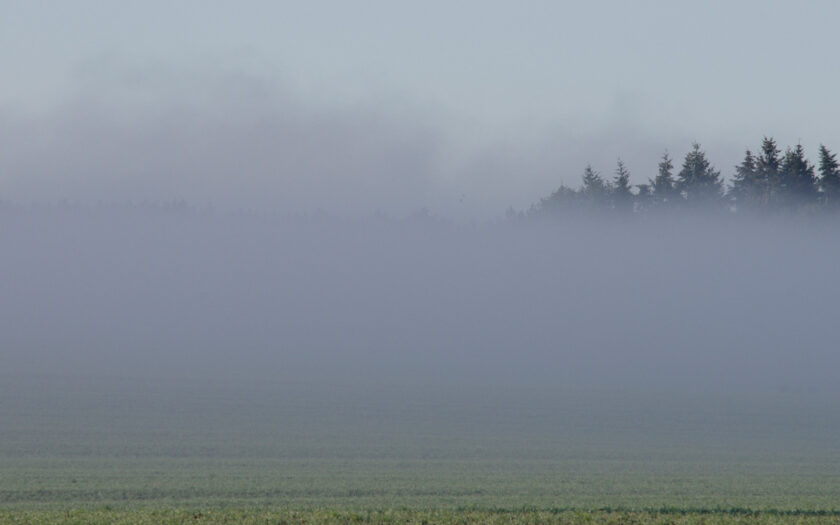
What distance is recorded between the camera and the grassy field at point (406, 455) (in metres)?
17.7

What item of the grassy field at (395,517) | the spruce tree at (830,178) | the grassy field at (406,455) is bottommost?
the grassy field at (395,517)

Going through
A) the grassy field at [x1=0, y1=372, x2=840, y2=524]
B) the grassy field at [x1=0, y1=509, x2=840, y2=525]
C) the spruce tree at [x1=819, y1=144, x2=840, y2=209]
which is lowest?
the grassy field at [x1=0, y1=509, x2=840, y2=525]

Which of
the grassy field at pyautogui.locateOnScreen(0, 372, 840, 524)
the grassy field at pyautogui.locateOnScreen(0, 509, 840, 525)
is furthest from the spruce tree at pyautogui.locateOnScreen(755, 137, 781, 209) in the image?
the grassy field at pyautogui.locateOnScreen(0, 509, 840, 525)

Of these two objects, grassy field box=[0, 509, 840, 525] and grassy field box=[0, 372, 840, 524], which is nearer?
grassy field box=[0, 509, 840, 525]

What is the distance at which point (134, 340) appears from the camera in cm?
5794

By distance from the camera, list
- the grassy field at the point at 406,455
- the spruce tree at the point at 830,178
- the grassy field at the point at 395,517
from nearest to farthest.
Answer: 1. the grassy field at the point at 395,517
2. the grassy field at the point at 406,455
3. the spruce tree at the point at 830,178

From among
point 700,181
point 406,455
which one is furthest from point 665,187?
point 406,455

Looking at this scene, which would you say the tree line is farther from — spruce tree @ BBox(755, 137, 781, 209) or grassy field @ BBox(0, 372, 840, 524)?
grassy field @ BBox(0, 372, 840, 524)

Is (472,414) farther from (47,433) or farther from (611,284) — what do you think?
(611,284)

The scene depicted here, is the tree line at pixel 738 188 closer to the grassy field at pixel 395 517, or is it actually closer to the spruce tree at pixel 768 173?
the spruce tree at pixel 768 173

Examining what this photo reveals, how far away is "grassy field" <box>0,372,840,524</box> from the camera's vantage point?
57.9 feet

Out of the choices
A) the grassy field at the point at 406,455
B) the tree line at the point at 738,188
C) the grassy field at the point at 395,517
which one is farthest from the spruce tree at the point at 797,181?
the grassy field at the point at 395,517

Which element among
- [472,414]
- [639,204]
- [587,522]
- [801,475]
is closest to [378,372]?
[472,414]

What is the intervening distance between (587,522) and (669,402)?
2662 cm
